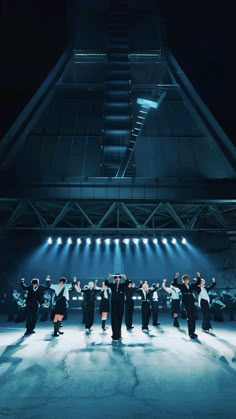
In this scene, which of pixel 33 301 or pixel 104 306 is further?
pixel 104 306

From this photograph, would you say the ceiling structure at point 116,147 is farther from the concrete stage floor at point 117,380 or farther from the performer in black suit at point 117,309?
the concrete stage floor at point 117,380

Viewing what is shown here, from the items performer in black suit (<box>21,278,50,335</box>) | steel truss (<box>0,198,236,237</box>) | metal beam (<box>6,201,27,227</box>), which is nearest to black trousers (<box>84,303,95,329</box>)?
performer in black suit (<box>21,278,50,335</box>)

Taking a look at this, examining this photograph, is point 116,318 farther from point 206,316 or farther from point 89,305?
point 206,316

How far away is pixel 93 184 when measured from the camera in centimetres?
1021

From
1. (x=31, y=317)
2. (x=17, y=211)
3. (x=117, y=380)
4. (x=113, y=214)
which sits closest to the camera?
(x=117, y=380)

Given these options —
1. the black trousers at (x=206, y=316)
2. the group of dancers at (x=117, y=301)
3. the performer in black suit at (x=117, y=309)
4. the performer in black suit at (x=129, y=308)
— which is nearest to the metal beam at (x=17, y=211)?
the group of dancers at (x=117, y=301)

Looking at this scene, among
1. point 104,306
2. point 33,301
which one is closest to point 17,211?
point 33,301

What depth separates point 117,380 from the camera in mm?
4012

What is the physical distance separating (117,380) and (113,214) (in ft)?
35.7

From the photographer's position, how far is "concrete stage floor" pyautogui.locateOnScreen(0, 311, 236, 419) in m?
3.04

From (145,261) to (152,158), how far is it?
28.9 feet

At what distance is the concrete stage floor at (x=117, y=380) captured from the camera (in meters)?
3.04

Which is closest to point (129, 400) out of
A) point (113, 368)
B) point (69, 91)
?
point (113, 368)

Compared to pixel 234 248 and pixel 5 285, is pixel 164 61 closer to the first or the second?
pixel 234 248
